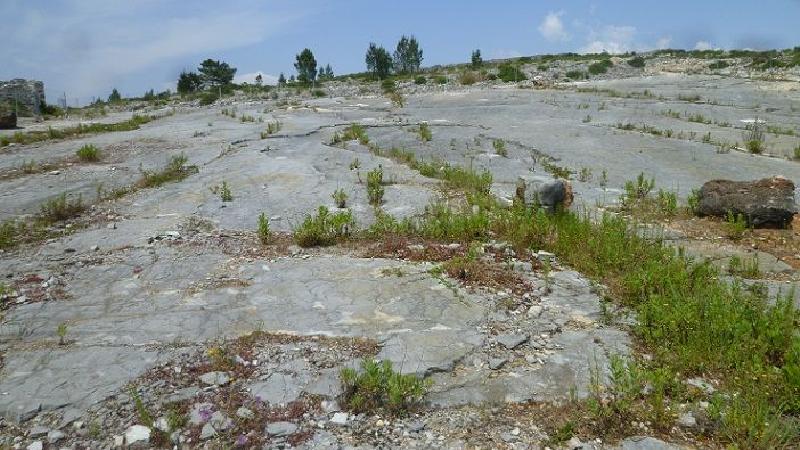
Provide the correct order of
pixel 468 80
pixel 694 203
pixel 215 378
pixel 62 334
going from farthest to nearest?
pixel 468 80, pixel 694 203, pixel 62 334, pixel 215 378

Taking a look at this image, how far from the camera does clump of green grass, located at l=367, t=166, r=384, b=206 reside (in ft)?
24.2

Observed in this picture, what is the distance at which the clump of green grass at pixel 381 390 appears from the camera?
10.8ft

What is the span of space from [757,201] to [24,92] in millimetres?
28587

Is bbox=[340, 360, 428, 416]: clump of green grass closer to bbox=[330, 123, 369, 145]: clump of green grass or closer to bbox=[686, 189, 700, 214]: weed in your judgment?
bbox=[686, 189, 700, 214]: weed

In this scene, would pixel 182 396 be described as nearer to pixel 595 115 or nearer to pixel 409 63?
pixel 595 115

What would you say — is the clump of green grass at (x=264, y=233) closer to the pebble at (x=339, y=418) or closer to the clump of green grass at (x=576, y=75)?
the pebble at (x=339, y=418)

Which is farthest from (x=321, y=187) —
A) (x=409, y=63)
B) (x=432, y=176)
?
(x=409, y=63)

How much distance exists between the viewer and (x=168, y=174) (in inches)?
353

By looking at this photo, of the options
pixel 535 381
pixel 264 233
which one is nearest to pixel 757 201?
pixel 535 381

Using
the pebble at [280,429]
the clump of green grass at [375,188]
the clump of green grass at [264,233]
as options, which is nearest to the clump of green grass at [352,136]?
the clump of green grass at [375,188]

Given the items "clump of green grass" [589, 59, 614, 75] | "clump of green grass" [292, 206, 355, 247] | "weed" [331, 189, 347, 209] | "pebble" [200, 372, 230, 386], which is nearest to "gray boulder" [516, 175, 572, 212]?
"clump of green grass" [292, 206, 355, 247]

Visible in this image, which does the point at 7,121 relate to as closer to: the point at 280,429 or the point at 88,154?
the point at 88,154

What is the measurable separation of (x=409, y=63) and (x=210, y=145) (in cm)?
5791

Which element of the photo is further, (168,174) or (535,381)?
(168,174)
